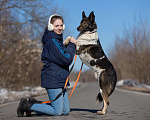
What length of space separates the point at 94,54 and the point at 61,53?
0.66 metres

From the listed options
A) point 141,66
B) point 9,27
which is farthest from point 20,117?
point 141,66

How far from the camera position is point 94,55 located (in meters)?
5.14

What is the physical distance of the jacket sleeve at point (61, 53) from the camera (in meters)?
5.01

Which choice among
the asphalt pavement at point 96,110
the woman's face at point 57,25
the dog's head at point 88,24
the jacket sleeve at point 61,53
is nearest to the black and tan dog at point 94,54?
the dog's head at point 88,24

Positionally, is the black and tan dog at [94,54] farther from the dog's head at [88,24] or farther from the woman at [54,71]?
the woman at [54,71]

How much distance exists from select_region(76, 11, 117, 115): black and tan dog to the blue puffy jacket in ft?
0.77

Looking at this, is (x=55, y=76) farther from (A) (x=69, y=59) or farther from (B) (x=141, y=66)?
(B) (x=141, y=66)

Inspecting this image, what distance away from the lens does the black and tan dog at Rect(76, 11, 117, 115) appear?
5.02 meters

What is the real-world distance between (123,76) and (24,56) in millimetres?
21784

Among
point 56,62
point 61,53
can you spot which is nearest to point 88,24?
point 61,53

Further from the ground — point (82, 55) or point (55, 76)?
point (82, 55)

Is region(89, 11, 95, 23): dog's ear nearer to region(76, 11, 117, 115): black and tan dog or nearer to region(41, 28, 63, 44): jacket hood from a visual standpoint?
region(76, 11, 117, 115): black and tan dog

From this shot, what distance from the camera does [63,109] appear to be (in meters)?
5.31

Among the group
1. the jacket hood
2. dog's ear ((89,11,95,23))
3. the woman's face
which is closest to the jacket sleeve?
the jacket hood
